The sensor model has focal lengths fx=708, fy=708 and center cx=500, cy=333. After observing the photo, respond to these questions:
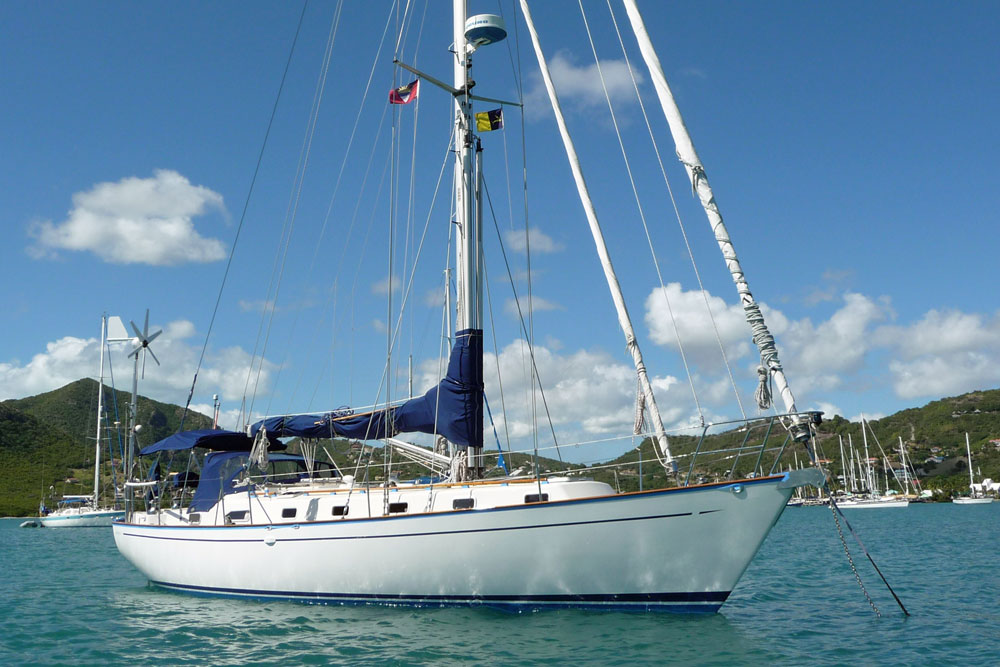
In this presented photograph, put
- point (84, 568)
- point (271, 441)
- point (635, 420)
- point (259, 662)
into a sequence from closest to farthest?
point (259, 662) → point (635, 420) → point (271, 441) → point (84, 568)

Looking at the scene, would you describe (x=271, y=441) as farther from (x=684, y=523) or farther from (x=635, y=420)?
(x=684, y=523)

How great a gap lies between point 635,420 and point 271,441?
10130mm

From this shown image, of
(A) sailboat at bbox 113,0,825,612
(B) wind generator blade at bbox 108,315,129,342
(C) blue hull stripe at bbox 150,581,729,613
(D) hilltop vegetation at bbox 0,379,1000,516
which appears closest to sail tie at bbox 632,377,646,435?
(A) sailboat at bbox 113,0,825,612

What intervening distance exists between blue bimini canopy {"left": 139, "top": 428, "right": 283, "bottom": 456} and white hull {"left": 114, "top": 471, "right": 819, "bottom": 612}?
13.1ft

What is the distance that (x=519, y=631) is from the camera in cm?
1221

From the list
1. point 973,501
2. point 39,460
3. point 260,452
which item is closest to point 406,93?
point 260,452

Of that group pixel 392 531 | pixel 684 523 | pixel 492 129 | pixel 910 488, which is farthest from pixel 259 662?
pixel 910 488

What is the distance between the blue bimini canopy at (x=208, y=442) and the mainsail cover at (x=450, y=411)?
3510 millimetres

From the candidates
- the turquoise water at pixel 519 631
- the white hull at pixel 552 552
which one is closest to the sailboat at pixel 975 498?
the turquoise water at pixel 519 631

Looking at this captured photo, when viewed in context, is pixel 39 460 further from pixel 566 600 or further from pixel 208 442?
pixel 566 600

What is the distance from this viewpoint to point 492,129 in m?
17.5

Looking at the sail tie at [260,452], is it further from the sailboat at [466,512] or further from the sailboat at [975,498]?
the sailboat at [975,498]

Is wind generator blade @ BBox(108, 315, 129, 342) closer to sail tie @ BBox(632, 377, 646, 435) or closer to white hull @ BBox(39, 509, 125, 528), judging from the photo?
sail tie @ BBox(632, 377, 646, 435)

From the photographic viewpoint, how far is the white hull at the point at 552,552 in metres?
12.3
